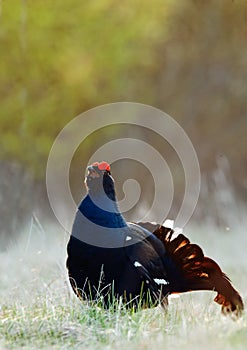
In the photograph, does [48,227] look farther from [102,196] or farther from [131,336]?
[131,336]

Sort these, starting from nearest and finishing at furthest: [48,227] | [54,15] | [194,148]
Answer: [48,227], [54,15], [194,148]

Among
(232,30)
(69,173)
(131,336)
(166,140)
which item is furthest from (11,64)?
(131,336)

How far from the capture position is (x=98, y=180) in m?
4.02

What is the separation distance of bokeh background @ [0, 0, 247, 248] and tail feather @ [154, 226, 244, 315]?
4953 millimetres

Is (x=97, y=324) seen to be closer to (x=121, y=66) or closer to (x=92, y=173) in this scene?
(x=92, y=173)

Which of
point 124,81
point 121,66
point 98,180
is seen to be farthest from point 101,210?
point 124,81

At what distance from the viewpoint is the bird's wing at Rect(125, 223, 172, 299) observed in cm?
391

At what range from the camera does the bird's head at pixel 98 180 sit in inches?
158

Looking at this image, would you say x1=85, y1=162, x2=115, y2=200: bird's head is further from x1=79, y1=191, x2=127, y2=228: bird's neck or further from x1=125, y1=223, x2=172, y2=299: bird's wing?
x1=125, y1=223, x2=172, y2=299: bird's wing

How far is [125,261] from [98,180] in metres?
0.42

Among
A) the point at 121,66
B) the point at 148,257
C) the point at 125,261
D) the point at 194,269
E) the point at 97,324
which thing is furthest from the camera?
the point at 121,66

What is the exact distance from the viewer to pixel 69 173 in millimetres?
11992

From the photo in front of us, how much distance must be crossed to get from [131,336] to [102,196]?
2.87 feet

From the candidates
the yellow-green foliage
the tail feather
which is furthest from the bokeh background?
the tail feather
